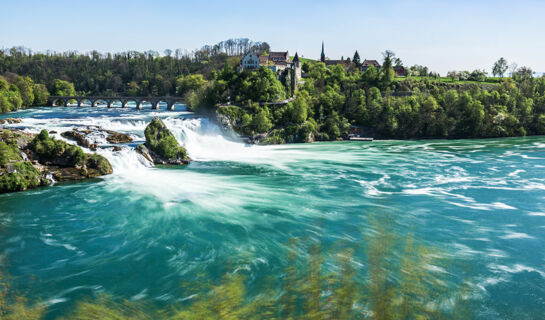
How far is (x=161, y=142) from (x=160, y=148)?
2.44 feet

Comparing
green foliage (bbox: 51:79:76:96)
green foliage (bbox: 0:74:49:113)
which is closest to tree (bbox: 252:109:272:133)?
green foliage (bbox: 0:74:49:113)

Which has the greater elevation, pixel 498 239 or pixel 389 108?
pixel 389 108

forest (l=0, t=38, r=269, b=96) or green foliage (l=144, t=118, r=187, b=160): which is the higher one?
forest (l=0, t=38, r=269, b=96)

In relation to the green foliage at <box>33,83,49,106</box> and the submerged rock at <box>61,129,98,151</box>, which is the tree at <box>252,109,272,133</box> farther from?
the green foliage at <box>33,83,49,106</box>

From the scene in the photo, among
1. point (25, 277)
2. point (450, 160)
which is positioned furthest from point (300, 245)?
point (450, 160)

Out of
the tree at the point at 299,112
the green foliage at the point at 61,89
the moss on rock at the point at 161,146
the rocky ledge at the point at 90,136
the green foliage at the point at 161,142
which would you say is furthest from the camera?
the green foliage at the point at 61,89

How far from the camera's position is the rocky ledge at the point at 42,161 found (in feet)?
103

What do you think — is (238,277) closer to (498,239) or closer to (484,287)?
(484,287)

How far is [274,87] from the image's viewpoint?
72.9 m

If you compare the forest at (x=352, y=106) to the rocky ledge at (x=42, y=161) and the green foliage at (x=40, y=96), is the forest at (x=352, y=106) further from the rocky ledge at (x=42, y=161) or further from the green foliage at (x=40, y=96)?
the rocky ledge at (x=42, y=161)

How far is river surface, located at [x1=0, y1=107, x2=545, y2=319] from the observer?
17.5 m

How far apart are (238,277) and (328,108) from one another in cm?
6379

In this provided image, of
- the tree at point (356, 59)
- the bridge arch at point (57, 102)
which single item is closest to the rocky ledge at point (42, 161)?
the bridge arch at point (57, 102)

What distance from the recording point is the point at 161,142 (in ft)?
145
